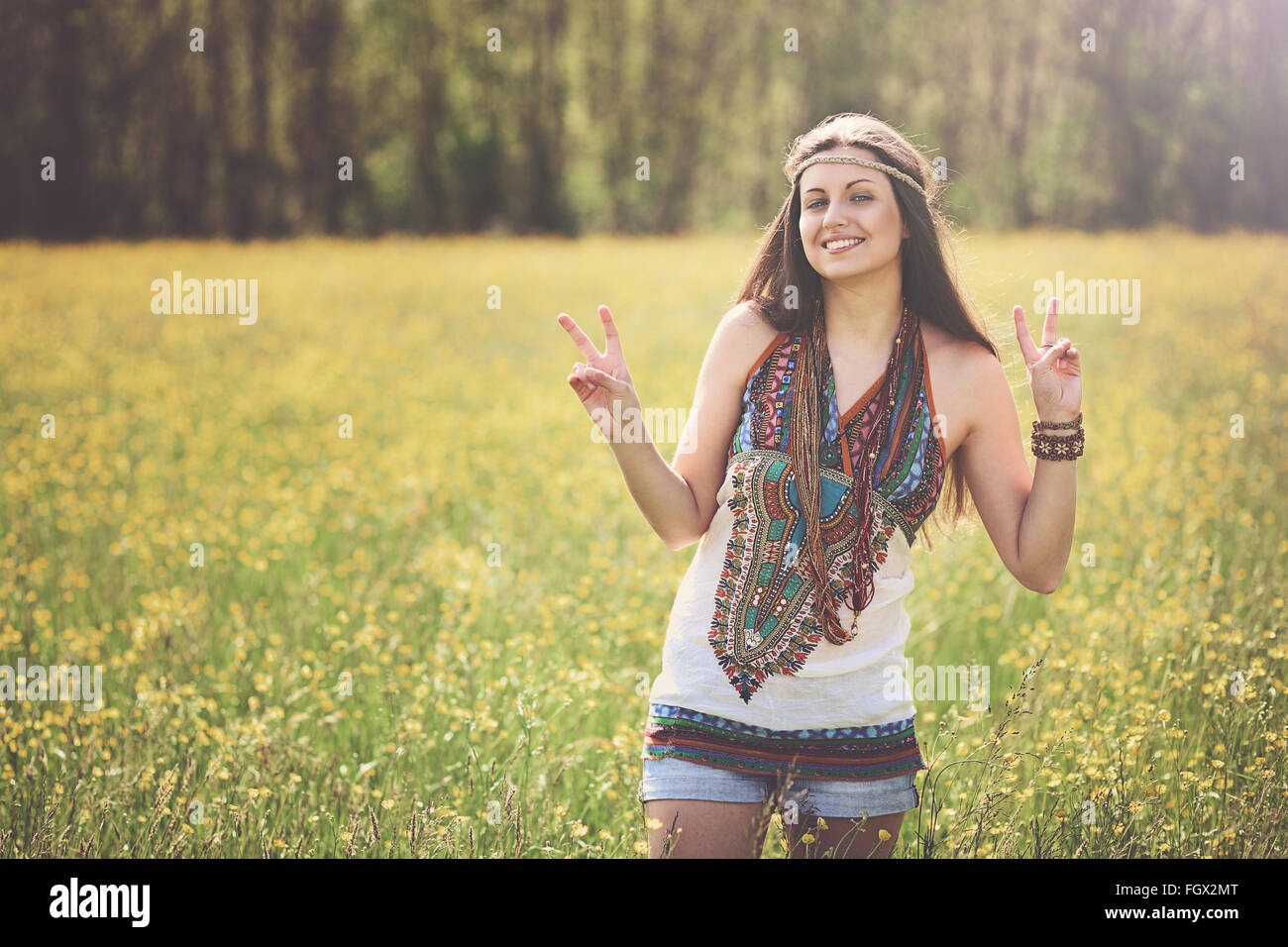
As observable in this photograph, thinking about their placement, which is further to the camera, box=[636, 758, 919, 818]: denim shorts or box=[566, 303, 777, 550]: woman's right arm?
box=[566, 303, 777, 550]: woman's right arm

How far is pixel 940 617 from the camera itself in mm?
4922

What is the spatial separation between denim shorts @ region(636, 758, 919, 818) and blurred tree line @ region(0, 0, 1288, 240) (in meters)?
27.9

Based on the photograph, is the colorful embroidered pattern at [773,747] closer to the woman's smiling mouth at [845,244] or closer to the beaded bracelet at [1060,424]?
the beaded bracelet at [1060,424]

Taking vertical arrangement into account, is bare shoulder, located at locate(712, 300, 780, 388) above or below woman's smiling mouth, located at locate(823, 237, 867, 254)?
below

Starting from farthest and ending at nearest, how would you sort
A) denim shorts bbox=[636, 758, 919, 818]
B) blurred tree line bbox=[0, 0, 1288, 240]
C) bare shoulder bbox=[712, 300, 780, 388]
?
blurred tree line bbox=[0, 0, 1288, 240]
bare shoulder bbox=[712, 300, 780, 388]
denim shorts bbox=[636, 758, 919, 818]

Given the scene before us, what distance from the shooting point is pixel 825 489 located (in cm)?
259

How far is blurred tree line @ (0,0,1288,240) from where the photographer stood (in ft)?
97.3

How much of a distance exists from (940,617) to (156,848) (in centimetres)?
316

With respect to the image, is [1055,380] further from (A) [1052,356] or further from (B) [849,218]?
(B) [849,218]

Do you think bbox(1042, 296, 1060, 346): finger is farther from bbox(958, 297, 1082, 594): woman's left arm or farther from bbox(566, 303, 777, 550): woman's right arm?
bbox(566, 303, 777, 550): woman's right arm

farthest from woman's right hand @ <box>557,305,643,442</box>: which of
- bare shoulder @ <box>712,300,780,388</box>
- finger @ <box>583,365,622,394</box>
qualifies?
bare shoulder @ <box>712,300,780,388</box>

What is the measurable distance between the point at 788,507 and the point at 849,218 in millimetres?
650

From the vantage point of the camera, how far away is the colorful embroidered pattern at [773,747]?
2473mm
